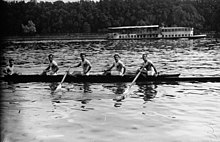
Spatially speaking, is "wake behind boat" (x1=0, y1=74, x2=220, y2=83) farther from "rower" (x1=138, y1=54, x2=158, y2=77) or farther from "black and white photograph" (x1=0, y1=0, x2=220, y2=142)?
"rower" (x1=138, y1=54, x2=158, y2=77)

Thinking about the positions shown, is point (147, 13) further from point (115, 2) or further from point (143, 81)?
point (143, 81)

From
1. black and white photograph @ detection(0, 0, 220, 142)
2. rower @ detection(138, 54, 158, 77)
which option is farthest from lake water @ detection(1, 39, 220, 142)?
rower @ detection(138, 54, 158, 77)

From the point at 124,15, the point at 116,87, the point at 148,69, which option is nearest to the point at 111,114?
the point at 116,87

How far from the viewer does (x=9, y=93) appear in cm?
1955

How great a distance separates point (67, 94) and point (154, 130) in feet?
27.6

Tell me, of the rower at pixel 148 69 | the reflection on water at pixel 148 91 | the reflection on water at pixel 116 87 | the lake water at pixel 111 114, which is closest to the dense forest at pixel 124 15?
the reflection on water at pixel 116 87

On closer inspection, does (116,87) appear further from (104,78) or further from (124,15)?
(124,15)

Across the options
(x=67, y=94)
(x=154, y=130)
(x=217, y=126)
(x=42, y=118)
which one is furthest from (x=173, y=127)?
(x=67, y=94)

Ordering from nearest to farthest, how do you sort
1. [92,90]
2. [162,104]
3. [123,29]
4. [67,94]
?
[162,104]
[67,94]
[92,90]
[123,29]

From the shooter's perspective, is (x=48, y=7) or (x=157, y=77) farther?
(x=48, y=7)

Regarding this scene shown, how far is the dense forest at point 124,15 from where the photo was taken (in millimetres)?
153938

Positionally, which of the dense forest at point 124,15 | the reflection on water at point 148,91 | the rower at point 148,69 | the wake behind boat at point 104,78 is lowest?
the reflection on water at point 148,91

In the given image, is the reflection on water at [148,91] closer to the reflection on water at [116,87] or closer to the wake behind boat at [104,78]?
the wake behind boat at [104,78]

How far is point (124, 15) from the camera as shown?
18312 cm
